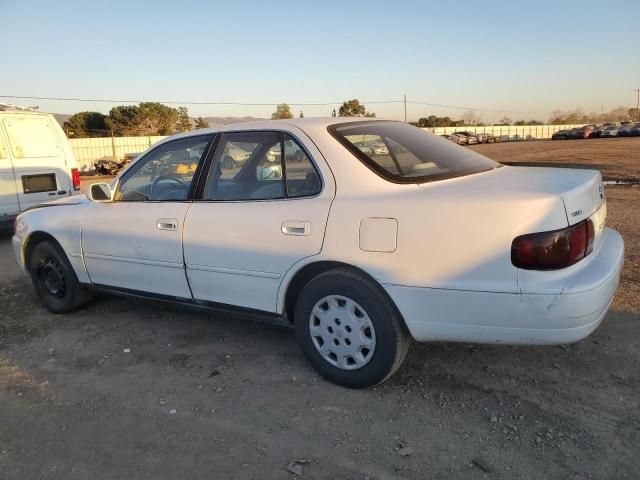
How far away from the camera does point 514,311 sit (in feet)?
8.66

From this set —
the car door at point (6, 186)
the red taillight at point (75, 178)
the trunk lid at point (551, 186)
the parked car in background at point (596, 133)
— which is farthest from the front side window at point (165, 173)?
the parked car in background at point (596, 133)

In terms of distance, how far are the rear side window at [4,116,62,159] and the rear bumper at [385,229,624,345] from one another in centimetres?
753

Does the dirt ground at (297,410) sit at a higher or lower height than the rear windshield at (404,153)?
lower

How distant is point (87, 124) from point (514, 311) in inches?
2647

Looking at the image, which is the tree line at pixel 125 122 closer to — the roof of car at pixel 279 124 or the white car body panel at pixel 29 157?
the white car body panel at pixel 29 157

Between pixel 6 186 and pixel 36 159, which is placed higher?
pixel 36 159

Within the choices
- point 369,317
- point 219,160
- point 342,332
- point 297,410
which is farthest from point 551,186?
point 219,160

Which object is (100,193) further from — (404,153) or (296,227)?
(404,153)

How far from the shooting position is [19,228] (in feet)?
16.3

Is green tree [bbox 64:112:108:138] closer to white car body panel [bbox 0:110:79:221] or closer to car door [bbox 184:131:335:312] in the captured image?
white car body panel [bbox 0:110:79:221]

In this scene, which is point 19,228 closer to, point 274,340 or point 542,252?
point 274,340

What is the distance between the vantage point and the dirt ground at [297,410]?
2523 millimetres

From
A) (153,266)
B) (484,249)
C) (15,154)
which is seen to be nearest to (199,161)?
(153,266)

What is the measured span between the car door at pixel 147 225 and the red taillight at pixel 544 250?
Result: 2.23 m
